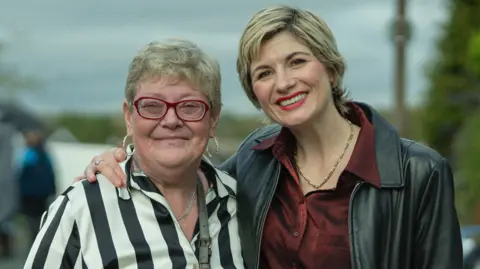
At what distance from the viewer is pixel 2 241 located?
13656mm

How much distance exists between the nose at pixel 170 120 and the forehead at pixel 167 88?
5cm

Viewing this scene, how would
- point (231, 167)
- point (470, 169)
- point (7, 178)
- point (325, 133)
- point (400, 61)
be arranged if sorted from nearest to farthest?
1. point (325, 133)
2. point (231, 167)
3. point (7, 178)
4. point (470, 169)
5. point (400, 61)

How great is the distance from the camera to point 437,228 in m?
3.18

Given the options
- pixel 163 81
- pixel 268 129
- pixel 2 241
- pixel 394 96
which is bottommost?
pixel 2 241

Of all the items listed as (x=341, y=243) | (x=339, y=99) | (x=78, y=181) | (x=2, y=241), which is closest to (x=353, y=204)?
(x=341, y=243)

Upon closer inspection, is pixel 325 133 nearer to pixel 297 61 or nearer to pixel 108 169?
pixel 297 61

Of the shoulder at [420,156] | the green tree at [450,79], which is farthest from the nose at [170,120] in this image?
the green tree at [450,79]

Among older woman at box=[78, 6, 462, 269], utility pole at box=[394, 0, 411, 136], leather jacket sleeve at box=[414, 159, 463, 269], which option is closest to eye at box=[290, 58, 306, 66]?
older woman at box=[78, 6, 462, 269]

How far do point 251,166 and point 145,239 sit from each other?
28.3 inches

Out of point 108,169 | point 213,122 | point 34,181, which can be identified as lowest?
point 34,181

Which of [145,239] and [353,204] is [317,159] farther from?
[145,239]

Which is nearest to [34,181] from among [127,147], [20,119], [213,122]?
[20,119]

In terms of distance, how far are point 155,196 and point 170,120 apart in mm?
287

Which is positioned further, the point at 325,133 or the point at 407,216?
the point at 325,133
